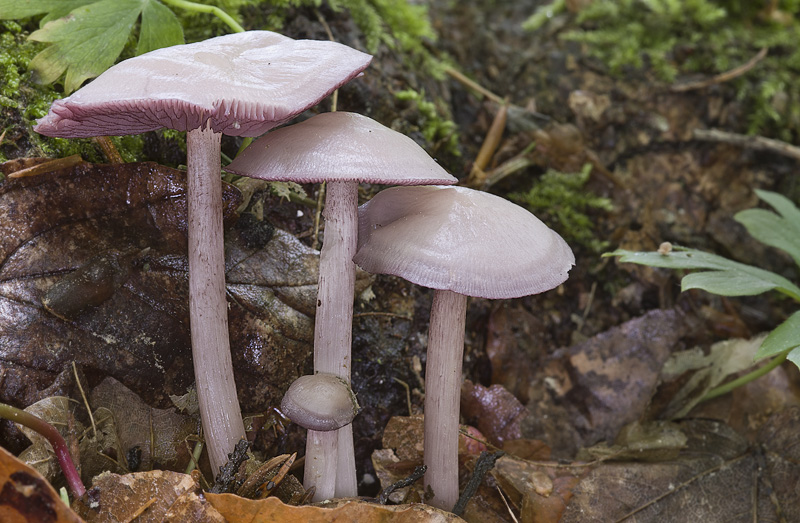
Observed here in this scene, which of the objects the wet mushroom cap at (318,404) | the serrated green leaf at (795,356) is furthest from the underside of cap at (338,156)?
the serrated green leaf at (795,356)

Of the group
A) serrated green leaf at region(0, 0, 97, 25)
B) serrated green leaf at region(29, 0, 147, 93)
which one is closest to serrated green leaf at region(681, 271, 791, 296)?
serrated green leaf at region(29, 0, 147, 93)

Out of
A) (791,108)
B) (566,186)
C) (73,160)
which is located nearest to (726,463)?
(566,186)

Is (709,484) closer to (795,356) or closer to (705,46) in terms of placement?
(795,356)

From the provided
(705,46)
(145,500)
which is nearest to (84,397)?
(145,500)

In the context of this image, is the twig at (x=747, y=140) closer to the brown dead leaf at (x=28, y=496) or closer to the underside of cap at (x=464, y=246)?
the underside of cap at (x=464, y=246)

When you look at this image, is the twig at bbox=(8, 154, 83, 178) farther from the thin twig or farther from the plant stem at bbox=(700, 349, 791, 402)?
the plant stem at bbox=(700, 349, 791, 402)

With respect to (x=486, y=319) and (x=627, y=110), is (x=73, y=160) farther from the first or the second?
(x=627, y=110)
